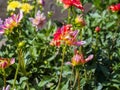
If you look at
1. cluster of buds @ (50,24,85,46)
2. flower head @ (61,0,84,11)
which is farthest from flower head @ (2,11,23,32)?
flower head @ (61,0,84,11)

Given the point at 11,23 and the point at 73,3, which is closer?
the point at 11,23

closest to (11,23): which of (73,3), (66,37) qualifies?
(66,37)

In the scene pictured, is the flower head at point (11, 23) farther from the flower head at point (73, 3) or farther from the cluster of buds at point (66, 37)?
the flower head at point (73, 3)

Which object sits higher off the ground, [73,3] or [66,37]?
[73,3]

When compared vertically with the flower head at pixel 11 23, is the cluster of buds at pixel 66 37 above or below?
below

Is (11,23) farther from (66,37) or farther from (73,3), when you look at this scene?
(73,3)

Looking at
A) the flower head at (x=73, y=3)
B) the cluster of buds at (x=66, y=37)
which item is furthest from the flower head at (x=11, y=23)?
the flower head at (x=73, y=3)

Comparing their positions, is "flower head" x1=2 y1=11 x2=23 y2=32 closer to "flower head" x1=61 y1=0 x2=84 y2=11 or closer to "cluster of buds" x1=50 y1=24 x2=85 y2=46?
"cluster of buds" x1=50 y1=24 x2=85 y2=46

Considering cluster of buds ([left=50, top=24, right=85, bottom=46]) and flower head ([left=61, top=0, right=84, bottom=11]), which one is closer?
cluster of buds ([left=50, top=24, right=85, bottom=46])

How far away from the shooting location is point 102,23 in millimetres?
2697

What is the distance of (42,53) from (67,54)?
0.17m

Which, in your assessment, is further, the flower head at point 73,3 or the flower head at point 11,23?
the flower head at point 73,3

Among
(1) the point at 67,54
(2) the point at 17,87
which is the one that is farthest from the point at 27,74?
(1) the point at 67,54

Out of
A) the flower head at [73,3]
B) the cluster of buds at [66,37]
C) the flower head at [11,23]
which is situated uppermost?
the flower head at [73,3]
